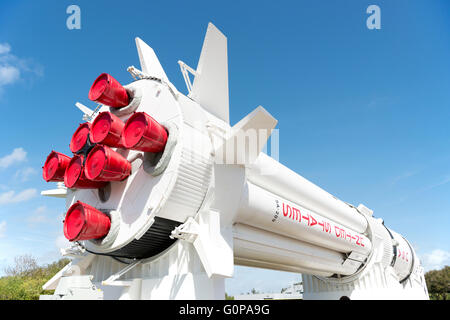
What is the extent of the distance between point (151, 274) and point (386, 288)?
8.72 metres

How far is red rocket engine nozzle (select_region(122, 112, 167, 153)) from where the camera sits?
4.36m

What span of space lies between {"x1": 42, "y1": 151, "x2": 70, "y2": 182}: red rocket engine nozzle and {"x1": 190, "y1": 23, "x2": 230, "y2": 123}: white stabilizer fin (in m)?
2.47

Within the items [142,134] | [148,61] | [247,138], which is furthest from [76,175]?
[247,138]

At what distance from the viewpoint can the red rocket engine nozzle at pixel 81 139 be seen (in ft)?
17.0

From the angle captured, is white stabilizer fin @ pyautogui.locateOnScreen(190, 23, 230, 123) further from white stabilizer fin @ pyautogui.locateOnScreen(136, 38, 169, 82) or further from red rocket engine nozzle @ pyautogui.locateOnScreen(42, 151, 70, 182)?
red rocket engine nozzle @ pyautogui.locateOnScreen(42, 151, 70, 182)

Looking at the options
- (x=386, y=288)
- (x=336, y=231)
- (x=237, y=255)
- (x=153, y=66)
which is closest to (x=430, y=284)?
(x=386, y=288)

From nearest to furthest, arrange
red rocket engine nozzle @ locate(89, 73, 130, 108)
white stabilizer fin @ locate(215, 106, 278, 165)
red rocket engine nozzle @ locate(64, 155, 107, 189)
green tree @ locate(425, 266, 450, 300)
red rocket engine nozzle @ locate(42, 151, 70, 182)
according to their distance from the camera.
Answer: white stabilizer fin @ locate(215, 106, 278, 165) → red rocket engine nozzle @ locate(64, 155, 107, 189) → red rocket engine nozzle @ locate(89, 73, 130, 108) → red rocket engine nozzle @ locate(42, 151, 70, 182) → green tree @ locate(425, 266, 450, 300)

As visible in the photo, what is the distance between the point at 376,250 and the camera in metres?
10.6

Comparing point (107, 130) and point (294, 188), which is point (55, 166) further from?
point (294, 188)

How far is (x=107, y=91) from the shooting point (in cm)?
503

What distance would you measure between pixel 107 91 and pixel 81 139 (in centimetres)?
97

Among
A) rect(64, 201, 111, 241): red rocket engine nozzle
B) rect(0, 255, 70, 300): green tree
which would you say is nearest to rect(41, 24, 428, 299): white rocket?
rect(64, 201, 111, 241): red rocket engine nozzle

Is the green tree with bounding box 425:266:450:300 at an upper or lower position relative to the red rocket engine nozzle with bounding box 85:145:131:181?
lower
